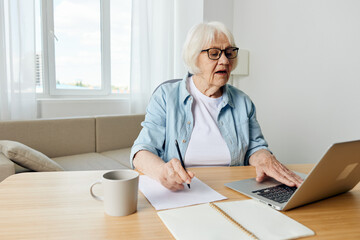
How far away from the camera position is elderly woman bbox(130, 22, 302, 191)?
4.04 feet

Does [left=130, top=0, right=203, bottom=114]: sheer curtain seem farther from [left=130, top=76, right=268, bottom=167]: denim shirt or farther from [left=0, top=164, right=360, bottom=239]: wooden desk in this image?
[left=0, top=164, right=360, bottom=239]: wooden desk

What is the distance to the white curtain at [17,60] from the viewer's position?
244 cm

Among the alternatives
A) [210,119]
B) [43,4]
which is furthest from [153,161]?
→ [43,4]

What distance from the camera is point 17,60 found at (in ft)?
8.23

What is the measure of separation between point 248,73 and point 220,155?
2043 mm

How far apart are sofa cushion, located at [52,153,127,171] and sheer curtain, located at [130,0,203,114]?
34.8 inches

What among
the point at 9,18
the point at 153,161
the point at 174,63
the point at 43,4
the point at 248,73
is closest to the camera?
the point at 153,161

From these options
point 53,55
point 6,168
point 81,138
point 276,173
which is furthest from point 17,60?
point 276,173

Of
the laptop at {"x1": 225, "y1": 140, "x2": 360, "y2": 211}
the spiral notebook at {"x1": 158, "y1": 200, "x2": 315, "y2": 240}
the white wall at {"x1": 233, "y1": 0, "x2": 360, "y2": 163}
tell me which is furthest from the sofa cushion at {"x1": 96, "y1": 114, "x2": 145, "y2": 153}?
the spiral notebook at {"x1": 158, "y1": 200, "x2": 315, "y2": 240}

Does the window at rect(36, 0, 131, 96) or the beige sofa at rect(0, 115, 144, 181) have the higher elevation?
the window at rect(36, 0, 131, 96)

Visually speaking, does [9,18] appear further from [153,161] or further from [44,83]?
[153,161]

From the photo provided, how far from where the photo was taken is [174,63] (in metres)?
3.47

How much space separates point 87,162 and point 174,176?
1714 mm

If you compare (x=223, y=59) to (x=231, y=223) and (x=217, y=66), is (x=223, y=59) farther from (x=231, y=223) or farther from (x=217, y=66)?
(x=231, y=223)
